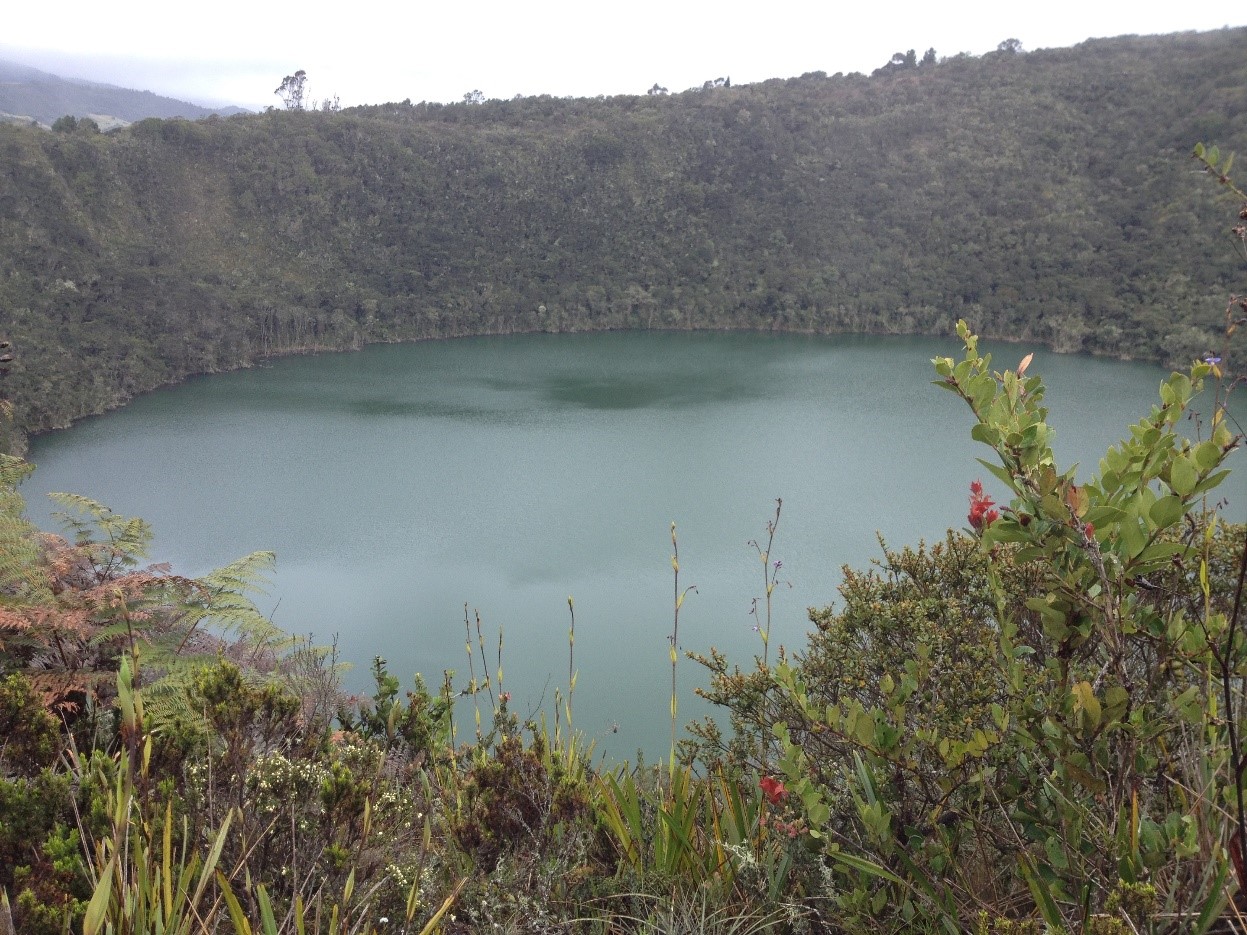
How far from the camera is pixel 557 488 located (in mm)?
13281

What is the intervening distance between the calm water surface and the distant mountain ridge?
8481 cm

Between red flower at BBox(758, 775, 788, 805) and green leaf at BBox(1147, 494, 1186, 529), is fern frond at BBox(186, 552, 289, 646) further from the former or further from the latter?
green leaf at BBox(1147, 494, 1186, 529)

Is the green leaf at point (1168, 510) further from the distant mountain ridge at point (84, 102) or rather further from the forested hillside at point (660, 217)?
the distant mountain ridge at point (84, 102)

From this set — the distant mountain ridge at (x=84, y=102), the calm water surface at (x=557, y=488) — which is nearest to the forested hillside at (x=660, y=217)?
the calm water surface at (x=557, y=488)

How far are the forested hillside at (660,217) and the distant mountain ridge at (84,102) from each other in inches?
2701

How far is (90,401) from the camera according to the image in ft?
58.6

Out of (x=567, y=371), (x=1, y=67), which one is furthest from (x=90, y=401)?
(x=1, y=67)

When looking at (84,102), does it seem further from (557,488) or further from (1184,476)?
(1184,476)

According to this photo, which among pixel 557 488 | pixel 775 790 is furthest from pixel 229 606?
pixel 557 488

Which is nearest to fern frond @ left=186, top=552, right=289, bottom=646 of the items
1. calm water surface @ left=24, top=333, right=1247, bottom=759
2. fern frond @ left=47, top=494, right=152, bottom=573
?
fern frond @ left=47, top=494, right=152, bottom=573

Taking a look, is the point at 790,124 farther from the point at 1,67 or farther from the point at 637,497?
the point at 1,67

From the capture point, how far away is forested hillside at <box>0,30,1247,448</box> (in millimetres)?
23547

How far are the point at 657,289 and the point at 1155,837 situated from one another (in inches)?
1234

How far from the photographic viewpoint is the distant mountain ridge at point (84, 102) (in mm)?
93625
